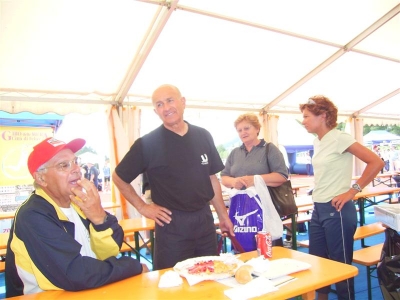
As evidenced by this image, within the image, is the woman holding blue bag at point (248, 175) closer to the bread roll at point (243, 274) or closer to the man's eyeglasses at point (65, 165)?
the bread roll at point (243, 274)

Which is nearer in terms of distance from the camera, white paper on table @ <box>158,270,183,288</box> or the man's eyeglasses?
white paper on table @ <box>158,270,183,288</box>

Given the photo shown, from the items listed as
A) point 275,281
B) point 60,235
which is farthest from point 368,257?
point 60,235

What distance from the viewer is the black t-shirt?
1995mm

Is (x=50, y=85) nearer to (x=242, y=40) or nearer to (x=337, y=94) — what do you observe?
(x=242, y=40)

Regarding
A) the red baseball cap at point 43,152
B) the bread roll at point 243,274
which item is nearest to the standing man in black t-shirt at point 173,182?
the red baseball cap at point 43,152

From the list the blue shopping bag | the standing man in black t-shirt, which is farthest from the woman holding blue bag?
the standing man in black t-shirt

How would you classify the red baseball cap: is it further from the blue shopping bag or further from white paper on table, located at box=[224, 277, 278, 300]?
the blue shopping bag

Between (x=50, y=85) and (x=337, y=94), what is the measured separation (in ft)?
18.6

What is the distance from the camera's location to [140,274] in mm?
1541

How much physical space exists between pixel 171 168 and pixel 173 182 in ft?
0.30

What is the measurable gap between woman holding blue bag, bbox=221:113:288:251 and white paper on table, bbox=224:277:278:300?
3.72 feet

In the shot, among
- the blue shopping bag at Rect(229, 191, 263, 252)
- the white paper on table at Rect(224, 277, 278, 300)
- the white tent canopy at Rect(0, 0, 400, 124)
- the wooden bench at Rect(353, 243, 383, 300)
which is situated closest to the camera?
the white paper on table at Rect(224, 277, 278, 300)

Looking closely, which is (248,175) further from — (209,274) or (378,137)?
(378,137)

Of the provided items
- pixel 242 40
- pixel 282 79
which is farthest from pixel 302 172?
pixel 242 40
